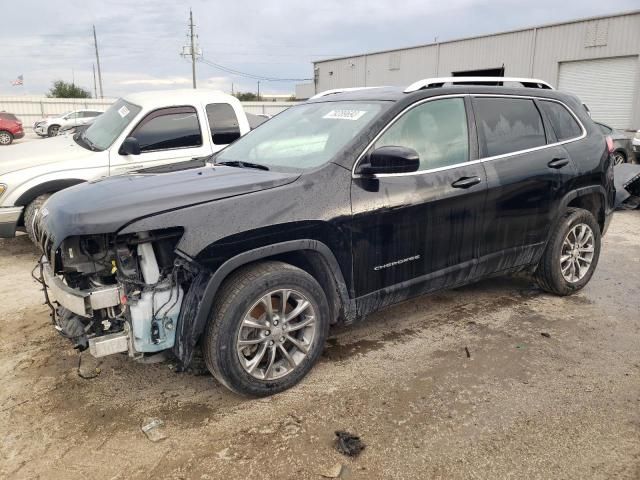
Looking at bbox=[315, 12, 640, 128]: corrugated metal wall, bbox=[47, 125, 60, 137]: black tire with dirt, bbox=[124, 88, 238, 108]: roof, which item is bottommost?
bbox=[47, 125, 60, 137]: black tire with dirt

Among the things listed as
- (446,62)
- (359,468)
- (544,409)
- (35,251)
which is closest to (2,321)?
(35,251)

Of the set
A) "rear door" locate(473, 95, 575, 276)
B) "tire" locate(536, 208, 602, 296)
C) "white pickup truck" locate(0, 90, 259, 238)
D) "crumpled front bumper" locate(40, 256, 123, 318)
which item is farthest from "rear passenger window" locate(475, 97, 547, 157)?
"white pickup truck" locate(0, 90, 259, 238)

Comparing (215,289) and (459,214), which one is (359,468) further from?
(459,214)

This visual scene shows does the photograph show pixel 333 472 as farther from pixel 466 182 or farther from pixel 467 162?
pixel 467 162

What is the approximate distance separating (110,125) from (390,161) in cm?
480

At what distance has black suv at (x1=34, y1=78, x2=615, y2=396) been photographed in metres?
2.91

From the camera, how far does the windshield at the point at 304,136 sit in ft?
11.8

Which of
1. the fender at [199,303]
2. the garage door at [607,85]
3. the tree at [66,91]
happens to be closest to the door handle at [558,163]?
the fender at [199,303]

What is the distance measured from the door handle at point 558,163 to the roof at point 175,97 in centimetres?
428

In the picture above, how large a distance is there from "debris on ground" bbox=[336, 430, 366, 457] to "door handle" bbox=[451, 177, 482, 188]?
1.91 m

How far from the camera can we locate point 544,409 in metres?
3.12

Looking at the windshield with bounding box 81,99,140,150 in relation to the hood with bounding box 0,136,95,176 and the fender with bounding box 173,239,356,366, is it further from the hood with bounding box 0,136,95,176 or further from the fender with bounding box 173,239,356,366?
the fender with bounding box 173,239,356,366

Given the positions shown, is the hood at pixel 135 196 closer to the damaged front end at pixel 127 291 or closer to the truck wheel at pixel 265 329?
the damaged front end at pixel 127 291

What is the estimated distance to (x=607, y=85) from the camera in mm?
22609
